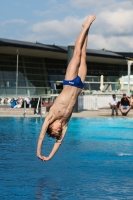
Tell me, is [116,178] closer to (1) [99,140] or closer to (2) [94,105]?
(1) [99,140]

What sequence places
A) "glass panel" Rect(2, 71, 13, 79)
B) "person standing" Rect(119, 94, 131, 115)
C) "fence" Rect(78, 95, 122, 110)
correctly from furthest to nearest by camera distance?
"glass panel" Rect(2, 71, 13, 79) < "fence" Rect(78, 95, 122, 110) < "person standing" Rect(119, 94, 131, 115)

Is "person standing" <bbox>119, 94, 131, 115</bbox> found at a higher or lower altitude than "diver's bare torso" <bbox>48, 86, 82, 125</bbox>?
lower

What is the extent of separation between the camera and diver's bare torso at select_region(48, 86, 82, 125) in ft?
26.1

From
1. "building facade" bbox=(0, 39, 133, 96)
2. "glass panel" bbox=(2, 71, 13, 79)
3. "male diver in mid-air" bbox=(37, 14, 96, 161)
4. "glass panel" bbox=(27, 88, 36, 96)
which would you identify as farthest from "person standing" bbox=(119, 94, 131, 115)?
"male diver in mid-air" bbox=(37, 14, 96, 161)

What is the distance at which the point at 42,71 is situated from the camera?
52938 mm

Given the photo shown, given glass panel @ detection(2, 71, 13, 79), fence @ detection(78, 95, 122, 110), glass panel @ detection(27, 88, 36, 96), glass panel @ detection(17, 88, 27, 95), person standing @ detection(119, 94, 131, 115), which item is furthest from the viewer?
glass panel @ detection(2, 71, 13, 79)

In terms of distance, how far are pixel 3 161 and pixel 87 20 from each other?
10.5 ft

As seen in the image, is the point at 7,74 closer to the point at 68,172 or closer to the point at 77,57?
the point at 68,172

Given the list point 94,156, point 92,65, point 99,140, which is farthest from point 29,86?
point 94,156

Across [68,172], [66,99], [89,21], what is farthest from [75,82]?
[68,172]

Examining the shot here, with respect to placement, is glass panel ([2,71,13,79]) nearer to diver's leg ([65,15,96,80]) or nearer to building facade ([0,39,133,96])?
building facade ([0,39,133,96])

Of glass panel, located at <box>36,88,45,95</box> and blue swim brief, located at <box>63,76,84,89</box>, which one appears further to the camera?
glass panel, located at <box>36,88,45,95</box>

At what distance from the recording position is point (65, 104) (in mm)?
8016

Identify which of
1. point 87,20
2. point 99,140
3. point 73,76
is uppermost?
point 87,20
